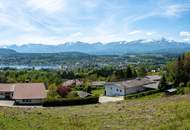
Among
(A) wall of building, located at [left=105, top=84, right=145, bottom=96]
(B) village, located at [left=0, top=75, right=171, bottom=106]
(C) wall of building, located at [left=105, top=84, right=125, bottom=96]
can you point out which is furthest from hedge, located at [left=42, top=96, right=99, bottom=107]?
(C) wall of building, located at [left=105, top=84, right=125, bottom=96]

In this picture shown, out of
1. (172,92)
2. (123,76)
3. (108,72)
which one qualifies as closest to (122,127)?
(172,92)

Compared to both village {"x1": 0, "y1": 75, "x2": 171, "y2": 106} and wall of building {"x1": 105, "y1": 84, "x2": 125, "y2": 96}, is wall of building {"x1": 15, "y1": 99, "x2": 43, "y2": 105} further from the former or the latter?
wall of building {"x1": 105, "y1": 84, "x2": 125, "y2": 96}

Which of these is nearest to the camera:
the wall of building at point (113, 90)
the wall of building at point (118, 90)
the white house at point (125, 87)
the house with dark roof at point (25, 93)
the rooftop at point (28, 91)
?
the house with dark roof at point (25, 93)

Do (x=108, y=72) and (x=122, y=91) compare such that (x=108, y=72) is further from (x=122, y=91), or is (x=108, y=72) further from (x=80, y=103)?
(x=80, y=103)

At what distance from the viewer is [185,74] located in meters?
75.4

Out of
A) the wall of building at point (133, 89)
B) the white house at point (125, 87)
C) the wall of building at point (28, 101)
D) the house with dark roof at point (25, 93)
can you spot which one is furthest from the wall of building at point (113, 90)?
the wall of building at point (28, 101)

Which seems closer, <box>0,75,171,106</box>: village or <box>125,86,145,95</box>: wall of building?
<box>0,75,171,106</box>: village

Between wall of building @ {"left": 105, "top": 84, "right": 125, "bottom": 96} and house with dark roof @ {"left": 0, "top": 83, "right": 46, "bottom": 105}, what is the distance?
19.3 metres

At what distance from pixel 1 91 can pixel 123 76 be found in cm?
4548

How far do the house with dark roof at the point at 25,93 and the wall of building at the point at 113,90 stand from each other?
19.3m

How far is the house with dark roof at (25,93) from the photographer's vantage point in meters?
66.8

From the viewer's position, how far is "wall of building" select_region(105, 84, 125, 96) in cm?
8532

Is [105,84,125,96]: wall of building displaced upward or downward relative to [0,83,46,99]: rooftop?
downward

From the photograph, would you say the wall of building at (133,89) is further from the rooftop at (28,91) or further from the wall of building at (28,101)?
the wall of building at (28,101)
